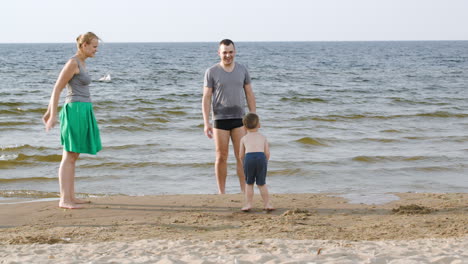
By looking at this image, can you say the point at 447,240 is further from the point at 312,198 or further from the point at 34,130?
the point at 34,130

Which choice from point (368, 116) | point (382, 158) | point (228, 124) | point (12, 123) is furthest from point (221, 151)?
point (368, 116)

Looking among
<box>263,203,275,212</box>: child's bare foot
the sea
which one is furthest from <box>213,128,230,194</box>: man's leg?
the sea

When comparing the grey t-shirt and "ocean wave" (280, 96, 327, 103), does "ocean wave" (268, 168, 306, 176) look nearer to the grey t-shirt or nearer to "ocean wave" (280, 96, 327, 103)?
the grey t-shirt

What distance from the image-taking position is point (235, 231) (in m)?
4.95

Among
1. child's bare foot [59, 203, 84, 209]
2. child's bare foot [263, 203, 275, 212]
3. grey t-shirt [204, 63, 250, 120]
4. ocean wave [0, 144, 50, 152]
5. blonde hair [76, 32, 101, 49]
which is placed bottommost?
ocean wave [0, 144, 50, 152]

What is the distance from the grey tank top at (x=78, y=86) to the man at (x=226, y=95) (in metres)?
1.23

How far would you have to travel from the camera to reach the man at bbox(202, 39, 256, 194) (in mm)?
6012

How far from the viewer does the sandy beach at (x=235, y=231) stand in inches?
159

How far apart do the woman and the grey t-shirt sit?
4.07 ft

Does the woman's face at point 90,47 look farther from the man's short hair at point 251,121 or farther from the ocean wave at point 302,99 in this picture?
the ocean wave at point 302,99

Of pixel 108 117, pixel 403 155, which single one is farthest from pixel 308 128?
pixel 108 117

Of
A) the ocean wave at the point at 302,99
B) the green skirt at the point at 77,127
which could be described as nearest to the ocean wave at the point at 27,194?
the green skirt at the point at 77,127

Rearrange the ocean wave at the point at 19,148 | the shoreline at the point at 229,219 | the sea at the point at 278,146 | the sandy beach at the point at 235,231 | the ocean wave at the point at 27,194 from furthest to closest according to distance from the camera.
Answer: the ocean wave at the point at 19,148 → the sea at the point at 278,146 → the ocean wave at the point at 27,194 → the shoreline at the point at 229,219 → the sandy beach at the point at 235,231

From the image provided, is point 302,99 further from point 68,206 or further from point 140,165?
point 68,206
